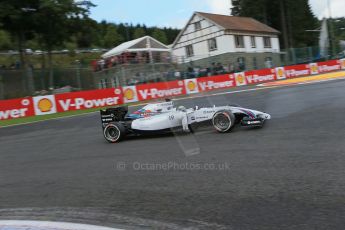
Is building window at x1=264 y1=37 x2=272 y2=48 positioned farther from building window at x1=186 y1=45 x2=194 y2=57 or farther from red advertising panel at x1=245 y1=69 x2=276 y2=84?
red advertising panel at x1=245 y1=69 x2=276 y2=84

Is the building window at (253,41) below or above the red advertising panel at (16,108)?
above

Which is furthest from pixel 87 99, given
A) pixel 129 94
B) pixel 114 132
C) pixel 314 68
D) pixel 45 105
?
pixel 314 68

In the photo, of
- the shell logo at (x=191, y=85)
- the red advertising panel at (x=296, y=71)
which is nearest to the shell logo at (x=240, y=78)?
the shell logo at (x=191, y=85)

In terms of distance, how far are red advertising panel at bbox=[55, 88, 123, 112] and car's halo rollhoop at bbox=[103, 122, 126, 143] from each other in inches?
481

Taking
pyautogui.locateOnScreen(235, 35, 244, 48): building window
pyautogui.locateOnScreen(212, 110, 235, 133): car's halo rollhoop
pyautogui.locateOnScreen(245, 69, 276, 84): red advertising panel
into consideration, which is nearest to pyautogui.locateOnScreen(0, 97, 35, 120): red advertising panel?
pyautogui.locateOnScreen(212, 110, 235, 133): car's halo rollhoop

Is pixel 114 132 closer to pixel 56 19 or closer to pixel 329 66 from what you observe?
pixel 56 19

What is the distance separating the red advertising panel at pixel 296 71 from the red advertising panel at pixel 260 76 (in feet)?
4.36

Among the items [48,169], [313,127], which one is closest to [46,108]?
[48,169]

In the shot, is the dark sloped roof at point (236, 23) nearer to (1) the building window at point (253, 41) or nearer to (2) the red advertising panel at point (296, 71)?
(1) the building window at point (253, 41)

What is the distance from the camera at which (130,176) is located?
6.19 metres

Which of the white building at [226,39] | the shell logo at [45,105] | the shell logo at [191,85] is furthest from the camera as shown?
the white building at [226,39]

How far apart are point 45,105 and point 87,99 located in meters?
2.18

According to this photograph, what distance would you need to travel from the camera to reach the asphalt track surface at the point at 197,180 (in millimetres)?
4082

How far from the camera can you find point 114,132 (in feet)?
32.0
